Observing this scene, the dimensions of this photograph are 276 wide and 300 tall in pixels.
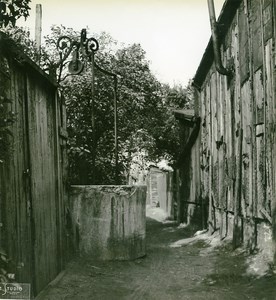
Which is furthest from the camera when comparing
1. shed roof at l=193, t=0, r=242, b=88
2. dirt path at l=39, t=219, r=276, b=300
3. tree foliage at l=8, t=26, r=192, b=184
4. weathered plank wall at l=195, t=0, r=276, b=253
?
tree foliage at l=8, t=26, r=192, b=184

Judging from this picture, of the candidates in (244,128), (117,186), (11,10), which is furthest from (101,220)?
(11,10)

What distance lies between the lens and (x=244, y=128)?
874 centimetres

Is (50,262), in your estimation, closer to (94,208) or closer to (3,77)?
(94,208)

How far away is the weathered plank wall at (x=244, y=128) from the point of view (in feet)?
23.7

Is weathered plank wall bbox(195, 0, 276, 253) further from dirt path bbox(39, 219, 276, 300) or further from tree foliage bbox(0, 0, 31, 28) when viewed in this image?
tree foliage bbox(0, 0, 31, 28)

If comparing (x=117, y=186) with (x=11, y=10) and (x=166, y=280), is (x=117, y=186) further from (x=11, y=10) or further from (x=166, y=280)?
(x=11, y=10)

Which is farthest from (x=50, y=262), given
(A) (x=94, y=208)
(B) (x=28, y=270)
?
(A) (x=94, y=208)

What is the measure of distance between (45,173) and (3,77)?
2.03 m

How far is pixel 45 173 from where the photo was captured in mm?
6105

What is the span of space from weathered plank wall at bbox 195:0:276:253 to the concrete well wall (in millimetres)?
2382

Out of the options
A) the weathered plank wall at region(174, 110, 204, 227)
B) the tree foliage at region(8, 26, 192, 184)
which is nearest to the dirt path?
the tree foliage at region(8, 26, 192, 184)

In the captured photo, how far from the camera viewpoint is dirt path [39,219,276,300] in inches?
225

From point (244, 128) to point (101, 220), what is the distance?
341 centimetres

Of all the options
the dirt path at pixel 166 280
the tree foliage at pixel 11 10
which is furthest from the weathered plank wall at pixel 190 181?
the tree foliage at pixel 11 10
